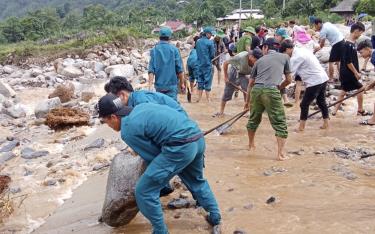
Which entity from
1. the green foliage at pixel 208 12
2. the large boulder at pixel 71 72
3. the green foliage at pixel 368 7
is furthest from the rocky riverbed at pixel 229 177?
the green foliage at pixel 208 12

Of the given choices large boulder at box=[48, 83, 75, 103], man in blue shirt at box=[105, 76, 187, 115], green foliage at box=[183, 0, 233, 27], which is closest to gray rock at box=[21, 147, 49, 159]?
man in blue shirt at box=[105, 76, 187, 115]

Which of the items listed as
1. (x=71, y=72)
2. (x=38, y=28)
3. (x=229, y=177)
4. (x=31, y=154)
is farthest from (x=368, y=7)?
(x=38, y=28)

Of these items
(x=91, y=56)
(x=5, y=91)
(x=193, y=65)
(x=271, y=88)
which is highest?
(x=271, y=88)

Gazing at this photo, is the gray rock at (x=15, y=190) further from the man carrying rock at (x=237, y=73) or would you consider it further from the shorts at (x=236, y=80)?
the shorts at (x=236, y=80)

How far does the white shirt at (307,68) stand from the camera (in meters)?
7.46

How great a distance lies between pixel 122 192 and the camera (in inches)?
177

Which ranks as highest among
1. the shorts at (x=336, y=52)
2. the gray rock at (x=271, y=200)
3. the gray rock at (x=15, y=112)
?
the shorts at (x=336, y=52)

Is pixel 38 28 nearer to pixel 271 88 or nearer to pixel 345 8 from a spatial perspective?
pixel 345 8

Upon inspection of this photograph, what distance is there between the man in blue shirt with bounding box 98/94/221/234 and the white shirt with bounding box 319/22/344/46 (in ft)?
22.6

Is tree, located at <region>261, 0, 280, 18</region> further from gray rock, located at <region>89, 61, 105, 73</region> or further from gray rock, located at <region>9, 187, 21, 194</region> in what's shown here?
gray rock, located at <region>9, 187, 21, 194</region>

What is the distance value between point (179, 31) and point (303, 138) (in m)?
48.4

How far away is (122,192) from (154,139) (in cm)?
109

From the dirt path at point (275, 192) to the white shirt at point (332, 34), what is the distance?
2.51 m

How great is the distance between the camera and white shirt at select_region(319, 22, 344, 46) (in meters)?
9.70
